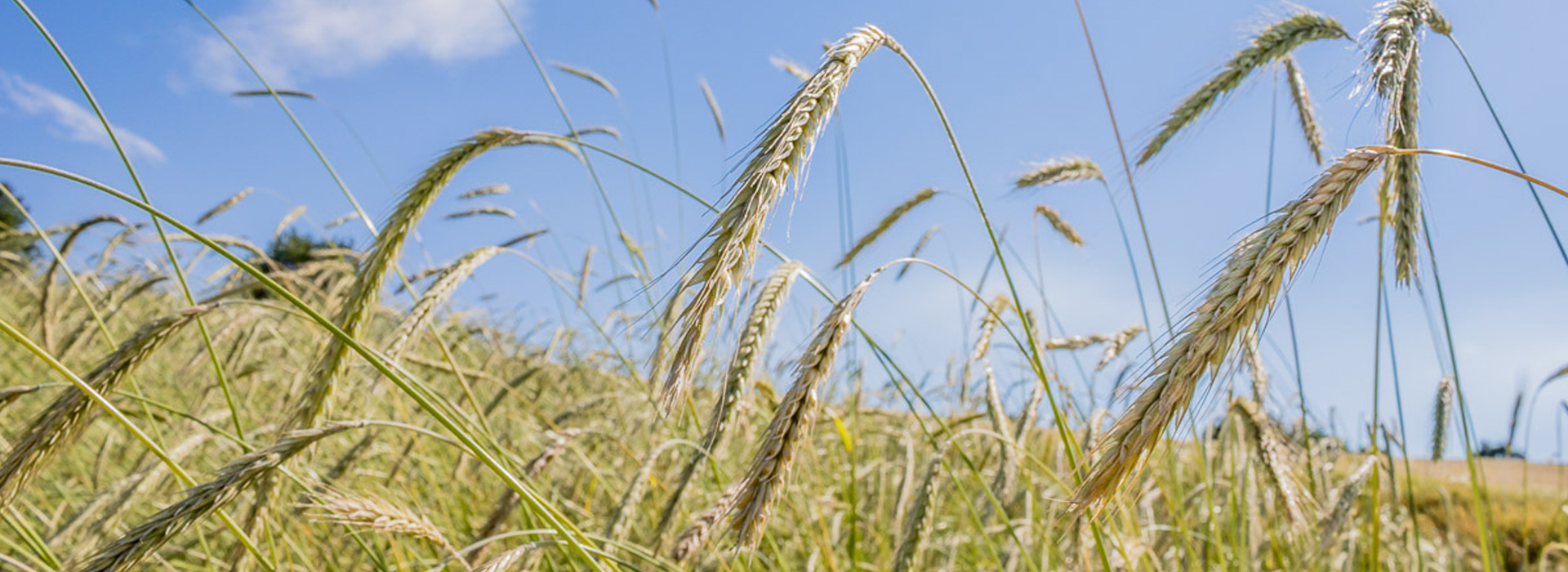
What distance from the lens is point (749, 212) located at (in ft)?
2.99

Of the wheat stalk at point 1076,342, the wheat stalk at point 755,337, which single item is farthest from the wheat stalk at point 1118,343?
the wheat stalk at point 755,337

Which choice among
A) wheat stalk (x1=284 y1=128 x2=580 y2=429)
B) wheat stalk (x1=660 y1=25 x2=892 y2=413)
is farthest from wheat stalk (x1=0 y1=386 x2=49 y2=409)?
wheat stalk (x1=660 y1=25 x2=892 y2=413)

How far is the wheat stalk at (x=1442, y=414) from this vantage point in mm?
2896

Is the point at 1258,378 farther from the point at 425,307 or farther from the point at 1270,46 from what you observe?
the point at 425,307

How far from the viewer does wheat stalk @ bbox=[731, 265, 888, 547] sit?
106 centimetres

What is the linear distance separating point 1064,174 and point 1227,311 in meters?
1.85

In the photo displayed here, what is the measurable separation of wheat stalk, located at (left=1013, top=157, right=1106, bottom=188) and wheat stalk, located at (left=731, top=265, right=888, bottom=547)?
155 centimetres

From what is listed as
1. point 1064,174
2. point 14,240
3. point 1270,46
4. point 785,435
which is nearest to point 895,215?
point 1064,174

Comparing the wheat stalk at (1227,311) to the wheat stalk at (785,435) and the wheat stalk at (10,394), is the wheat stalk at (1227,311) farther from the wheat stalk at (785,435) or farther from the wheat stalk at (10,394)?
the wheat stalk at (10,394)

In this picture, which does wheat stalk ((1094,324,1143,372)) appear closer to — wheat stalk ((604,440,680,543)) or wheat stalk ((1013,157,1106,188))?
wheat stalk ((1013,157,1106,188))

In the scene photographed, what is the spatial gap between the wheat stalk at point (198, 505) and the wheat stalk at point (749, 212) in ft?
2.23

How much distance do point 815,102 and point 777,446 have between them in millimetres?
418

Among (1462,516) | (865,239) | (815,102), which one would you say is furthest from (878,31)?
(1462,516)

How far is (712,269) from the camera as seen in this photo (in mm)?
915
